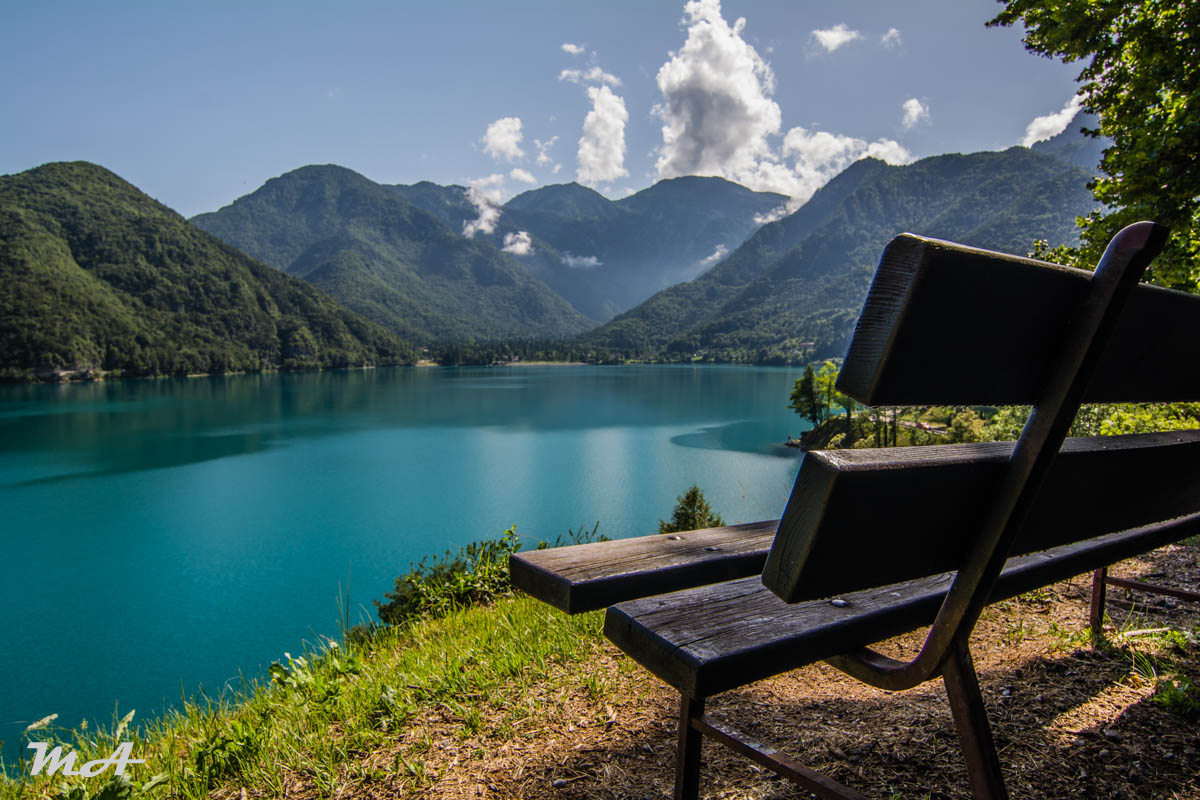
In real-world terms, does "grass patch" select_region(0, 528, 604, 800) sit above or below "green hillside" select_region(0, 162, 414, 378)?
below

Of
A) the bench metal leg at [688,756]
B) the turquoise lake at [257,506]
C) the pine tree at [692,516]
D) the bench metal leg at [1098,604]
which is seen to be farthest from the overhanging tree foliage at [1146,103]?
the pine tree at [692,516]

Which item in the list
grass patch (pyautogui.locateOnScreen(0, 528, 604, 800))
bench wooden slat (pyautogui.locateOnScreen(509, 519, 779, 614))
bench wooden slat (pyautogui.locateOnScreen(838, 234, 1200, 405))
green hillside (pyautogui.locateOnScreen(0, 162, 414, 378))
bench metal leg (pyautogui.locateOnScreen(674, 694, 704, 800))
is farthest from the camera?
green hillside (pyautogui.locateOnScreen(0, 162, 414, 378))

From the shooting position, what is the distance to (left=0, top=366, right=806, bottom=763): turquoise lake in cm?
1559

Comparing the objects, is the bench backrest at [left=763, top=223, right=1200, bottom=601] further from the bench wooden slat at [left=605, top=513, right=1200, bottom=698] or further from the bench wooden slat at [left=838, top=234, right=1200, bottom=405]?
the bench wooden slat at [left=605, top=513, right=1200, bottom=698]

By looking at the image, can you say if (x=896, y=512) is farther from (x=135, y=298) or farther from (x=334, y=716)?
(x=135, y=298)

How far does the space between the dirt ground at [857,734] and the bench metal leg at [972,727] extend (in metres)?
0.61

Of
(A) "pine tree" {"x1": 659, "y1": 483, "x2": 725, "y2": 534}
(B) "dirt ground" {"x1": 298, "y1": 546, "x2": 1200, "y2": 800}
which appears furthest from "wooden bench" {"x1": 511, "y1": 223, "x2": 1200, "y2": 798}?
(A) "pine tree" {"x1": 659, "y1": 483, "x2": 725, "y2": 534}

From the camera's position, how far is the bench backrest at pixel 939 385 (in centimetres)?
88

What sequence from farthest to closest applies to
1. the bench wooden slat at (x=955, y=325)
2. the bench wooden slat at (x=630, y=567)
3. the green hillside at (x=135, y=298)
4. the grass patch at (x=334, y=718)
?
the green hillside at (x=135, y=298) → the grass patch at (x=334, y=718) → the bench wooden slat at (x=630, y=567) → the bench wooden slat at (x=955, y=325)

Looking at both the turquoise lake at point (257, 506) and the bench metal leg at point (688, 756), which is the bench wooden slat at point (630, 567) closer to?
the bench metal leg at point (688, 756)

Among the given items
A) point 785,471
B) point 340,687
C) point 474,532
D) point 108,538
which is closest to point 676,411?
point 785,471

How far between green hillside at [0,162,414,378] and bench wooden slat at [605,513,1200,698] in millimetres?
123216

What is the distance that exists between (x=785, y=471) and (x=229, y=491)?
30.9 m

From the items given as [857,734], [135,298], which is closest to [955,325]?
[857,734]
